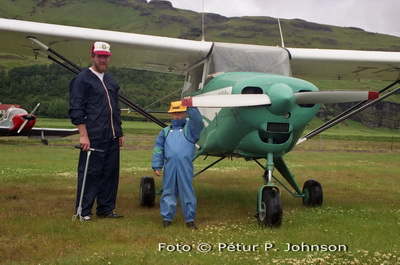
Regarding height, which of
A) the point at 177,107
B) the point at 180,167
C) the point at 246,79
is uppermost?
the point at 246,79

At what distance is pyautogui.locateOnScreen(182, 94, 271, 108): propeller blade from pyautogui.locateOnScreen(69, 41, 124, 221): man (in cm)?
129

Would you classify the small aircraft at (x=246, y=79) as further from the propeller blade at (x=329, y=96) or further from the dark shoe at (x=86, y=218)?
the dark shoe at (x=86, y=218)

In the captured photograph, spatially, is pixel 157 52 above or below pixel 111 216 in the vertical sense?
above

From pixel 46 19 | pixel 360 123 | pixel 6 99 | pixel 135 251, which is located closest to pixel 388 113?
pixel 360 123

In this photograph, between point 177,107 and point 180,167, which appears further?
point 177,107

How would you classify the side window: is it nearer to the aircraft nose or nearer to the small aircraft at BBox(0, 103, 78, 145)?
the aircraft nose

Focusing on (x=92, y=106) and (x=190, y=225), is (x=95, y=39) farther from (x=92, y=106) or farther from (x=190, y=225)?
(x=190, y=225)

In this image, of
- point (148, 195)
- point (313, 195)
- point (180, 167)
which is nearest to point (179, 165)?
point (180, 167)

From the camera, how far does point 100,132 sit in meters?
5.95

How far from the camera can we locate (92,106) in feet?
19.5

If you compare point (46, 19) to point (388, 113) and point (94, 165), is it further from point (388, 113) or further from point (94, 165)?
point (94, 165)

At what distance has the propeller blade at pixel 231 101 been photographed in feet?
17.2

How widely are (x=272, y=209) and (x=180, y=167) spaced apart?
1.21 metres

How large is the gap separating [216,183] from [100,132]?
5491mm
